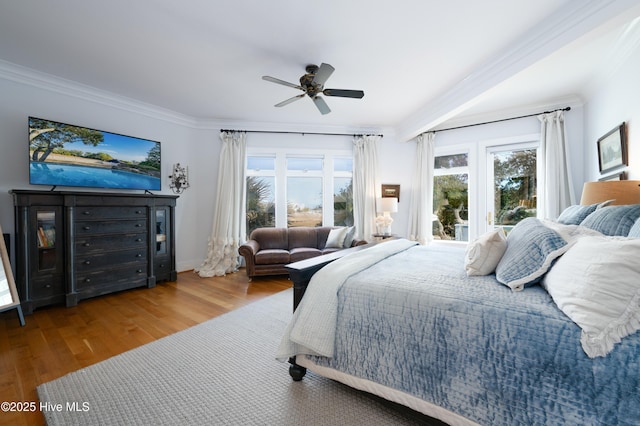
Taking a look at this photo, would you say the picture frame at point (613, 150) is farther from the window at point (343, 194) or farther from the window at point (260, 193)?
the window at point (260, 193)

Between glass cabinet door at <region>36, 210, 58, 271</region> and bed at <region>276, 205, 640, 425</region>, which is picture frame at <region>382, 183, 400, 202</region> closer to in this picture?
bed at <region>276, 205, 640, 425</region>

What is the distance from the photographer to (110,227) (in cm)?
331

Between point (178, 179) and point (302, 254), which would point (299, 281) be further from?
point (178, 179)

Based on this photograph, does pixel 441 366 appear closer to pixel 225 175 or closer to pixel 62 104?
pixel 225 175

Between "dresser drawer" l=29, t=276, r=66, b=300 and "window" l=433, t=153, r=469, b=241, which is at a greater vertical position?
"window" l=433, t=153, r=469, b=241

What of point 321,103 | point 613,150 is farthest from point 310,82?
point 613,150

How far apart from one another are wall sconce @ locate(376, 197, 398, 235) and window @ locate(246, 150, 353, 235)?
2.29 ft

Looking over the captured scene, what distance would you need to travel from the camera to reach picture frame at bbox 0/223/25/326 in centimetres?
237

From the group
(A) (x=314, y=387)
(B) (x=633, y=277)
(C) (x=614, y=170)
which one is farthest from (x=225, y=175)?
(C) (x=614, y=170)

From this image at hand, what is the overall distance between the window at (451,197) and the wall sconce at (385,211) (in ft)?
2.85

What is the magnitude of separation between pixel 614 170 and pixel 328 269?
3.35 metres

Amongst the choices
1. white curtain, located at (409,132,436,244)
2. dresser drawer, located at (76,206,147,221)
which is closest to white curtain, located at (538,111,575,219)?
white curtain, located at (409,132,436,244)

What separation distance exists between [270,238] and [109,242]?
7.52 ft

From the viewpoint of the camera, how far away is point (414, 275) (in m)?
1.54
